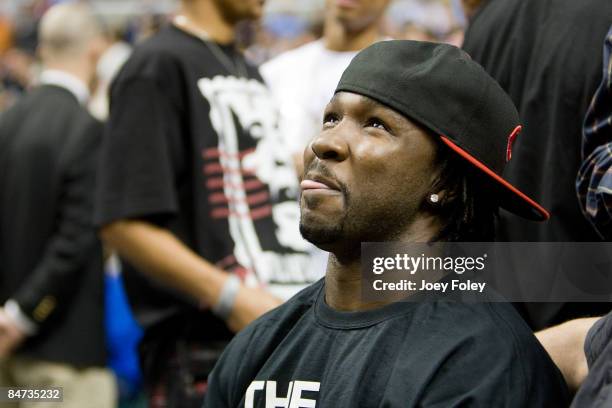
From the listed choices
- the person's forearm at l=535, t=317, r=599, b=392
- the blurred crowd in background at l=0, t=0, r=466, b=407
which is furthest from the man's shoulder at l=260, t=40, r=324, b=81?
the person's forearm at l=535, t=317, r=599, b=392

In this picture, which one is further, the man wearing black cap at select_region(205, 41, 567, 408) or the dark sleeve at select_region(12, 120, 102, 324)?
the dark sleeve at select_region(12, 120, 102, 324)

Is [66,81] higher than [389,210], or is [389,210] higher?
[389,210]

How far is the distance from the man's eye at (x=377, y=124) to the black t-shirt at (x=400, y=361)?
1.25 feet

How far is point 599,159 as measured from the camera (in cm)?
230

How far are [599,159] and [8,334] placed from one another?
3.00 metres

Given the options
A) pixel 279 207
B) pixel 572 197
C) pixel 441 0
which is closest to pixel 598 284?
pixel 572 197

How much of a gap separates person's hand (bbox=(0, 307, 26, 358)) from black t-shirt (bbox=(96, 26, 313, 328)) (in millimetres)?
955

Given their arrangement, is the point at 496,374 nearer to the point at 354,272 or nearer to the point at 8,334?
the point at 354,272

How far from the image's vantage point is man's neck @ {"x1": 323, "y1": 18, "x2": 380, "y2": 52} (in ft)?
13.9

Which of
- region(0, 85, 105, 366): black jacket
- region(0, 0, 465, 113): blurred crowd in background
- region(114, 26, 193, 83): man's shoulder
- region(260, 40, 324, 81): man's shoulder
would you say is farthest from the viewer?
region(0, 0, 465, 113): blurred crowd in background

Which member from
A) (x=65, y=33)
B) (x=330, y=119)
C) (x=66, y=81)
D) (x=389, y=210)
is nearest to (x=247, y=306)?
(x=330, y=119)

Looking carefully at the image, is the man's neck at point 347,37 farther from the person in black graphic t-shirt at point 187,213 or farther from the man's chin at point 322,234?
the man's chin at point 322,234

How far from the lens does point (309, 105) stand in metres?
4.17

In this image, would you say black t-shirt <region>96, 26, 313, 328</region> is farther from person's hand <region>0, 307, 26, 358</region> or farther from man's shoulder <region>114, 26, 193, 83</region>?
person's hand <region>0, 307, 26, 358</region>
